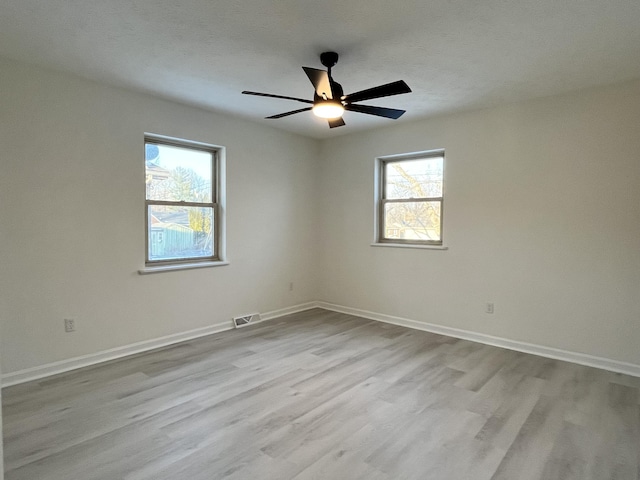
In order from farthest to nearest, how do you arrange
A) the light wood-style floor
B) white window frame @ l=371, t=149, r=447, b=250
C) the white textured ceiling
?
1. white window frame @ l=371, t=149, r=447, b=250
2. the white textured ceiling
3. the light wood-style floor

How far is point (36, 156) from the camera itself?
10.6 ft

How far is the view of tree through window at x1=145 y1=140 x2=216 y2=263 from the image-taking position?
410 cm

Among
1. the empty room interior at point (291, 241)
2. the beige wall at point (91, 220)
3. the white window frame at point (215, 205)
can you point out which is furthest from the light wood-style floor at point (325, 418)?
the white window frame at point (215, 205)

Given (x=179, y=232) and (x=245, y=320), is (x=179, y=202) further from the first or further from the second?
(x=245, y=320)

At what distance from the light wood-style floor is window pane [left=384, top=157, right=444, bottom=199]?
1.97 metres

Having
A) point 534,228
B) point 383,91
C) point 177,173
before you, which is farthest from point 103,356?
point 534,228

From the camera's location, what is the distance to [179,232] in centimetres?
436

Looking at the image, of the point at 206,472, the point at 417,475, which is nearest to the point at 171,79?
the point at 206,472

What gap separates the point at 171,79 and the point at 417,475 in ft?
11.6

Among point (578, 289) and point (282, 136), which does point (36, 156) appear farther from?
point (578, 289)

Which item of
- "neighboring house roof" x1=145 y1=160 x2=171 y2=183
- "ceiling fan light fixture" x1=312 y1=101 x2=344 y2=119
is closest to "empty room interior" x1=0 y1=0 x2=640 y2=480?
"ceiling fan light fixture" x1=312 y1=101 x2=344 y2=119

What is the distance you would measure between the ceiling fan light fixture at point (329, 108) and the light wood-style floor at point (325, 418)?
215cm

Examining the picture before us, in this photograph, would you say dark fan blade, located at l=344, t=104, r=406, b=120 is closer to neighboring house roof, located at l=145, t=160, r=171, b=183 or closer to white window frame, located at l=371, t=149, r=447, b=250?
white window frame, located at l=371, t=149, r=447, b=250

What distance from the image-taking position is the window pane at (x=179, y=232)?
13.5 feet
